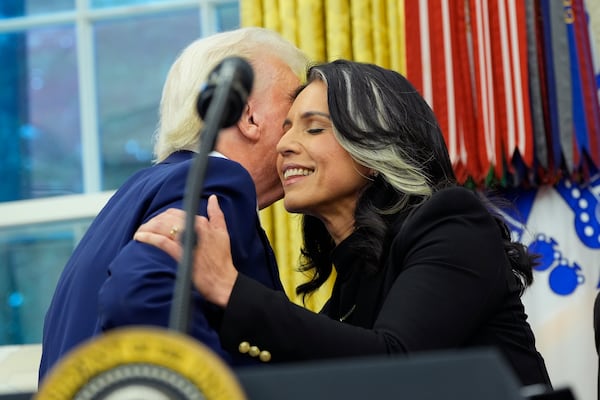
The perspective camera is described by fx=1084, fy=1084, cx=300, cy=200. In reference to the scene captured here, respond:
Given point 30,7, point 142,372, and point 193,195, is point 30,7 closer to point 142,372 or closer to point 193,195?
point 193,195

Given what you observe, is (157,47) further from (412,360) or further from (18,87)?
(412,360)

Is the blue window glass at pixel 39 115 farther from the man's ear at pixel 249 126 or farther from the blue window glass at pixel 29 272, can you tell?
the man's ear at pixel 249 126

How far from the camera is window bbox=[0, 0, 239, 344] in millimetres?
4391

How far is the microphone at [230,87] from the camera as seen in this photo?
1232 mm

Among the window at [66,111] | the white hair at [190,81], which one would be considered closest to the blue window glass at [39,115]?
the window at [66,111]

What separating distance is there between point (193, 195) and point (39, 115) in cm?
361

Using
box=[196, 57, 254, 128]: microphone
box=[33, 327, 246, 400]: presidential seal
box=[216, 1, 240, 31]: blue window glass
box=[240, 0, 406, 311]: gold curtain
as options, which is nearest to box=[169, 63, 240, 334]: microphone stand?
box=[196, 57, 254, 128]: microphone

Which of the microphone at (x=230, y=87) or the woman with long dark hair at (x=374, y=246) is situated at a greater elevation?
the microphone at (x=230, y=87)

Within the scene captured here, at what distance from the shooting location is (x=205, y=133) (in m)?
1.18

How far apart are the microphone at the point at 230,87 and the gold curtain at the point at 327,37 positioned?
2.55 metres

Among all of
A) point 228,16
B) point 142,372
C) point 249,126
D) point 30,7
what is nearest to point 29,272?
point 30,7

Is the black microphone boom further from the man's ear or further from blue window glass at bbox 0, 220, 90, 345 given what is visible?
blue window glass at bbox 0, 220, 90, 345

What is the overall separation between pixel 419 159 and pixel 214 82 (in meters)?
1.26

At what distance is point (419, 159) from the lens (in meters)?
2.46
